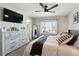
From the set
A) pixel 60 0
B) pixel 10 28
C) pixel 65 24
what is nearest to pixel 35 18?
pixel 65 24

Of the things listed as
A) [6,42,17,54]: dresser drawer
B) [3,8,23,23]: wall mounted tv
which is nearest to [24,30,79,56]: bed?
[6,42,17,54]: dresser drawer

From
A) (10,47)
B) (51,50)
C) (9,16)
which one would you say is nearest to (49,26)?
(9,16)

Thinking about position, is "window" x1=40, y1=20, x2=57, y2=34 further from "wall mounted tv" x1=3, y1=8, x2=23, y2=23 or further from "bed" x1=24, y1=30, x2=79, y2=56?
"bed" x1=24, y1=30, x2=79, y2=56

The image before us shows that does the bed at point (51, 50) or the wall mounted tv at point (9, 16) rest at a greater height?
the wall mounted tv at point (9, 16)

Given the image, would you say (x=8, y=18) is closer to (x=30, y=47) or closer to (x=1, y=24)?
(x=1, y=24)

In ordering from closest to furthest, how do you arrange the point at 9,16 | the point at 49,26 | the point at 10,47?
the point at 10,47 < the point at 9,16 < the point at 49,26

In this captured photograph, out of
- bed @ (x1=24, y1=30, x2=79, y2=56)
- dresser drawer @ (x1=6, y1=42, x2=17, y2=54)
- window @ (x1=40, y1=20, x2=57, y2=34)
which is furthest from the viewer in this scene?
window @ (x1=40, y1=20, x2=57, y2=34)

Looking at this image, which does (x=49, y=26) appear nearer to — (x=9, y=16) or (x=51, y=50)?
(x=9, y=16)

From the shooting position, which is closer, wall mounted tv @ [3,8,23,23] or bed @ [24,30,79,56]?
bed @ [24,30,79,56]

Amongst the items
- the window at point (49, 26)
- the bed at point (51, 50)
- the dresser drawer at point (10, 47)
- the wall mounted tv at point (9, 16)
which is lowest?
the dresser drawer at point (10, 47)

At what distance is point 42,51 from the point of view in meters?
2.58

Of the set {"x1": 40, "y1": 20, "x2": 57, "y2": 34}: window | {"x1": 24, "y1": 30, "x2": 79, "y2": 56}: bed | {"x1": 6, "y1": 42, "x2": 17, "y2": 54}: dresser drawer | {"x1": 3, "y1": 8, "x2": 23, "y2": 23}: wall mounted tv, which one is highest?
{"x1": 3, "y1": 8, "x2": 23, "y2": 23}: wall mounted tv

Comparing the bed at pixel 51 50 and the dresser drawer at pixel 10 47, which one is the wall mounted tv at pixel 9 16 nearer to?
the dresser drawer at pixel 10 47

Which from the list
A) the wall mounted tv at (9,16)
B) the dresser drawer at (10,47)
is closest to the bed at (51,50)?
the dresser drawer at (10,47)
